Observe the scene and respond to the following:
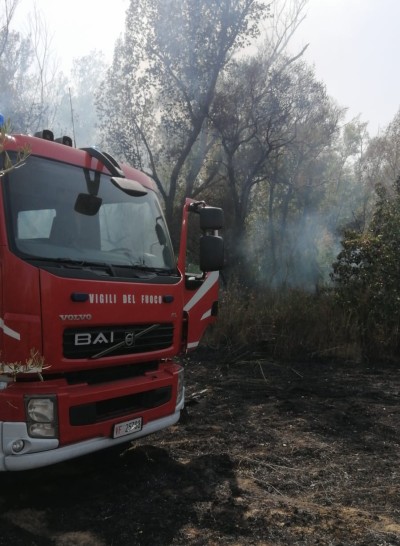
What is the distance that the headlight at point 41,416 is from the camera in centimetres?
314

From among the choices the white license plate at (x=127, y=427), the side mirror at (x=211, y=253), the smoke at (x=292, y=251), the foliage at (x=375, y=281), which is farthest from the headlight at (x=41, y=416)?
the smoke at (x=292, y=251)

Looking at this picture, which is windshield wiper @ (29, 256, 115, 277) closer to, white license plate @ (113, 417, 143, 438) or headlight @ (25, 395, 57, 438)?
headlight @ (25, 395, 57, 438)

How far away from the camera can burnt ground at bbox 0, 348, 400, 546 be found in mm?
3158

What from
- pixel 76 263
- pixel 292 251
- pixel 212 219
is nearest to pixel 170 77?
pixel 292 251

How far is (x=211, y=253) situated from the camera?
462 centimetres

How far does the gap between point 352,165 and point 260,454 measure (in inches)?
1184

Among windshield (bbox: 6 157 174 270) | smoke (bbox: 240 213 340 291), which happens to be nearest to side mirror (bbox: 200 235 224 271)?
windshield (bbox: 6 157 174 270)

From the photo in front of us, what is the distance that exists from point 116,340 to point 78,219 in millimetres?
945

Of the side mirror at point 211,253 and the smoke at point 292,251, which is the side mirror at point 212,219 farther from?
the smoke at point 292,251

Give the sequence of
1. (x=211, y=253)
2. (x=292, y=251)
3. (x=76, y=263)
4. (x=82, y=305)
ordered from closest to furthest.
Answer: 1. (x=82, y=305)
2. (x=76, y=263)
3. (x=211, y=253)
4. (x=292, y=251)

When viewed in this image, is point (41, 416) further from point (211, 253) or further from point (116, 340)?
point (211, 253)

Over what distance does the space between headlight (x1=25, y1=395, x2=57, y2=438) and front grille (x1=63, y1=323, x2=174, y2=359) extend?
0.32 meters

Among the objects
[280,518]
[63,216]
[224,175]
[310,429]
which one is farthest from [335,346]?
[224,175]

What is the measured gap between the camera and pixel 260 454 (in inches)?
183
